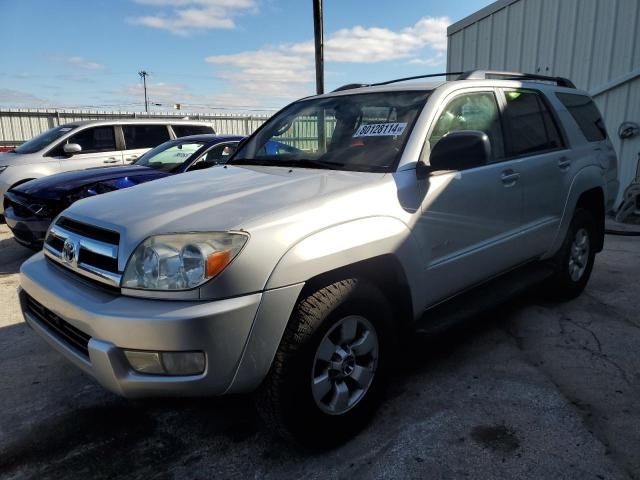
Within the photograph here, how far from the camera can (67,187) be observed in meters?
5.33

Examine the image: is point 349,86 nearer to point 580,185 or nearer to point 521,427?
point 580,185

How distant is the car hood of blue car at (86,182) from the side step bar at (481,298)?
12.9 ft

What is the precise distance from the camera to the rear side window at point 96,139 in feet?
27.6

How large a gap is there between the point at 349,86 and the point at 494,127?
122 cm

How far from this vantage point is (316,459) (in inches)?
88.8

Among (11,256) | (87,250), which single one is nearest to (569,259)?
(87,250)

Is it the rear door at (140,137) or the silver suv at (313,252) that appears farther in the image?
the rear door at (140,137)

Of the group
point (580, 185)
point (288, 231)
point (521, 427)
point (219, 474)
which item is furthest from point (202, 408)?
point (580, 185)

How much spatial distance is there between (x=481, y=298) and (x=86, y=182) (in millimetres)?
4381

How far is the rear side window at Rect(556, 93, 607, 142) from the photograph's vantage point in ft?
13.3

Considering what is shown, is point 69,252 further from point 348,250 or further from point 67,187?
point 67,187

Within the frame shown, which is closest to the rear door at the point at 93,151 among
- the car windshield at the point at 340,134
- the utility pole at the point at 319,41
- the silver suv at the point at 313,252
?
the utility pole at the point at 319,41

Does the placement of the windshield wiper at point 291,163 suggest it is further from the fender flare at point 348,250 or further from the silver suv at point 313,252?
the fender flare at point 348,250

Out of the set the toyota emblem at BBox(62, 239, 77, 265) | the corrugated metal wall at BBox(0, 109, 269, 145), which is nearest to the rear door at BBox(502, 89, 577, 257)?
the toyota emblem at BBox(62, 239, 77, 265)
